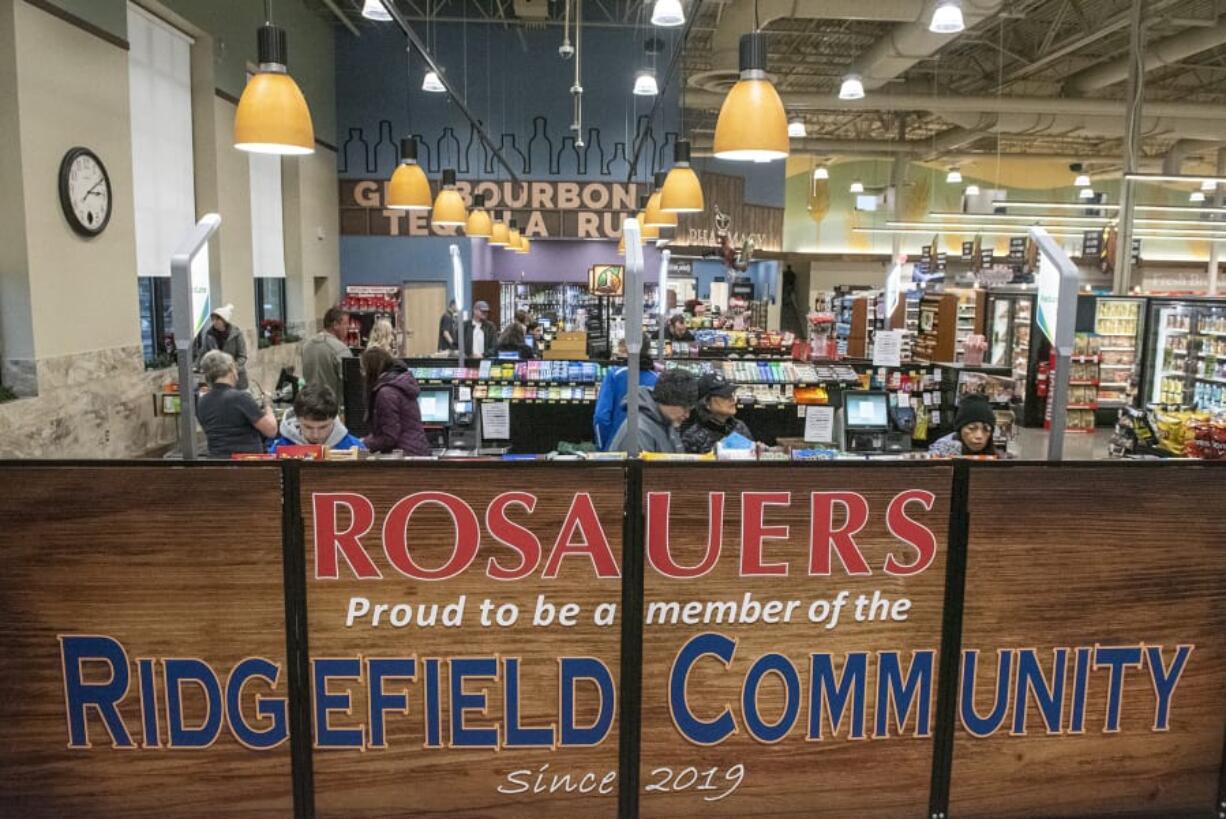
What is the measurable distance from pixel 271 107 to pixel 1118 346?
14822 millimetres

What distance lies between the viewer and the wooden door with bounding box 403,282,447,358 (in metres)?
16.3

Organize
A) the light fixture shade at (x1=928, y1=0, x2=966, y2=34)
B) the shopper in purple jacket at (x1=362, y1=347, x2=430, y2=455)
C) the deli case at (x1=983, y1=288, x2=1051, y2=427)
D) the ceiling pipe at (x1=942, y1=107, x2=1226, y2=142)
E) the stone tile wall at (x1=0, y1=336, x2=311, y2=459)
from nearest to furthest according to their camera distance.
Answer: the shopper in purple jacket at (x1=362, y1=347, x2=430, y2=455) → the stone tile wall at (x1=0, y1=336, x2=311, y2=459) → the light fixture shade at (x1=928, y1=0, x2=966, y2=34) → the deli case at (x1=983, y1=288, x2=1051, y2=427) → the ceiling pipe at (x1=942, y1=107, x2=1226, y2=142)

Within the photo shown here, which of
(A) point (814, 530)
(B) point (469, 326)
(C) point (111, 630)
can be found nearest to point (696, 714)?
(A) point (814, 530)

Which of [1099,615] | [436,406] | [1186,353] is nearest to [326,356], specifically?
[436,406]

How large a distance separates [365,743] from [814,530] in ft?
5.19

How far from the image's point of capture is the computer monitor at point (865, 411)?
807 centimetres

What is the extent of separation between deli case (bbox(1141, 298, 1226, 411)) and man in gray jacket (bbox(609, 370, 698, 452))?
37.2 feet

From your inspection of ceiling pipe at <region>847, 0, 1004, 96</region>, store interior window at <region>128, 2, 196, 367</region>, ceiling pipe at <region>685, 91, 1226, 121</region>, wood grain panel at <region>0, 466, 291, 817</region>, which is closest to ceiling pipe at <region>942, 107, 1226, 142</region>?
ceiling pipe at <region>685, 91, 1226, 121</region>

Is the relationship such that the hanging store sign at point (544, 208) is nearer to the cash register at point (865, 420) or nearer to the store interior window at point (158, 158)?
the store interior window at point (158, 158)

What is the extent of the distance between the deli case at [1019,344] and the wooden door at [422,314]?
970 centimetres

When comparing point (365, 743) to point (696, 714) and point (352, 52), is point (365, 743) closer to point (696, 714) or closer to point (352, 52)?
point (696, 714)

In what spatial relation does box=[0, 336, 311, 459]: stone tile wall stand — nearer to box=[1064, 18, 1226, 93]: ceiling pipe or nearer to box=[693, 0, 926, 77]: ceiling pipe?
box=[693, 0, 926, 77]: ceiling pipe

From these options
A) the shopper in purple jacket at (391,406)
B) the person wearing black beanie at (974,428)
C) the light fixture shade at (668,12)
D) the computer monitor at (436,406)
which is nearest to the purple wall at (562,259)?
the computer monitor at (436,406)

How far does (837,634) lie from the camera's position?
2949 mm
